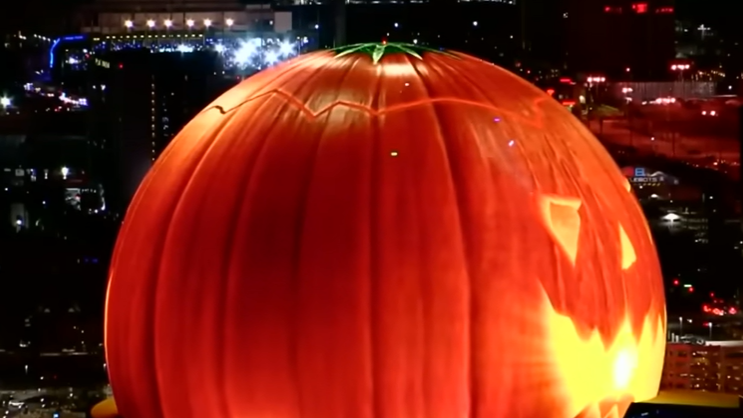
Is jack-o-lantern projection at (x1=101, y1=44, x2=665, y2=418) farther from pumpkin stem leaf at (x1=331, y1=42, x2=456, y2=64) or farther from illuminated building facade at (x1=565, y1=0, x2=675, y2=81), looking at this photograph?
illuminated building facade at (x1=565, y1=0, x2=675, y2=81)

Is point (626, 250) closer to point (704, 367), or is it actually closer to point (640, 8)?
point (704, 367)

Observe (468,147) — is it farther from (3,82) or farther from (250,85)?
(3,82)

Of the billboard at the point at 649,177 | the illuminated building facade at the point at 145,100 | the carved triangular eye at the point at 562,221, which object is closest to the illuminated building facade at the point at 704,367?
the billboard at the point at 649,177

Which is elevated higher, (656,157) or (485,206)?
(485,206)

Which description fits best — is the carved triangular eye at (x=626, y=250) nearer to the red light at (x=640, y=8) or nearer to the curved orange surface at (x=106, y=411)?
the curved orange surface at (x=106, y=411)

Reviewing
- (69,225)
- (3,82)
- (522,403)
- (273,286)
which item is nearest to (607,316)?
(522,403)

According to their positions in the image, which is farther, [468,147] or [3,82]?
[3,82]

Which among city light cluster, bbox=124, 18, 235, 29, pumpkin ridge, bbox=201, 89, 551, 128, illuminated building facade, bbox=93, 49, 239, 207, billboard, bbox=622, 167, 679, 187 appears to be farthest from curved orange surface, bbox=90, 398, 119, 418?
city light cluster, bbox=124, 18, 235, 29
